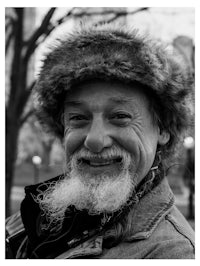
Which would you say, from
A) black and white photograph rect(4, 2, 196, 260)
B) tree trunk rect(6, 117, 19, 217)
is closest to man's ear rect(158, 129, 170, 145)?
black and white photograph rect(4, 2, 196, 260)

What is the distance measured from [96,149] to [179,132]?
0.66 meters

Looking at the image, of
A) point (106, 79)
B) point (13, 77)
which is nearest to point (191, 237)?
point (106, 79)

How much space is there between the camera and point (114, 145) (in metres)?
1.93

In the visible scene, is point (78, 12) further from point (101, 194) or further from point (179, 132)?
point (101, 194)

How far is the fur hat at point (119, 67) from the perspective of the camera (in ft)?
6.40

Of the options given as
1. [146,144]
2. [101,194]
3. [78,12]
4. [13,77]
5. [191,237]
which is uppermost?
[78,12]

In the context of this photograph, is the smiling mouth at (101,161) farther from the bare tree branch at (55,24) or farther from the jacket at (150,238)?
the bare tree branch at (55,24)

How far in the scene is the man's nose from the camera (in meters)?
1.88

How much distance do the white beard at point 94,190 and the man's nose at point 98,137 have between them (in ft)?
0.24

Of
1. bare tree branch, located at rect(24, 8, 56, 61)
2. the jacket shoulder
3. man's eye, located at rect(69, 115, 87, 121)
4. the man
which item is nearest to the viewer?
the man

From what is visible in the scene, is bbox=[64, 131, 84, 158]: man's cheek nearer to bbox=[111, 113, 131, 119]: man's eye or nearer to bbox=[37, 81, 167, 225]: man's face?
bbox=[37, 81, 167, 225]: man's face

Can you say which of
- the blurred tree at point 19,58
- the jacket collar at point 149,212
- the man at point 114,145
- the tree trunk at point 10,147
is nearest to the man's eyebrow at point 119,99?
the man at point 114,145

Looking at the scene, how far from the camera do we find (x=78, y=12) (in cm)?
569

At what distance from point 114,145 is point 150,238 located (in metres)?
0.52
